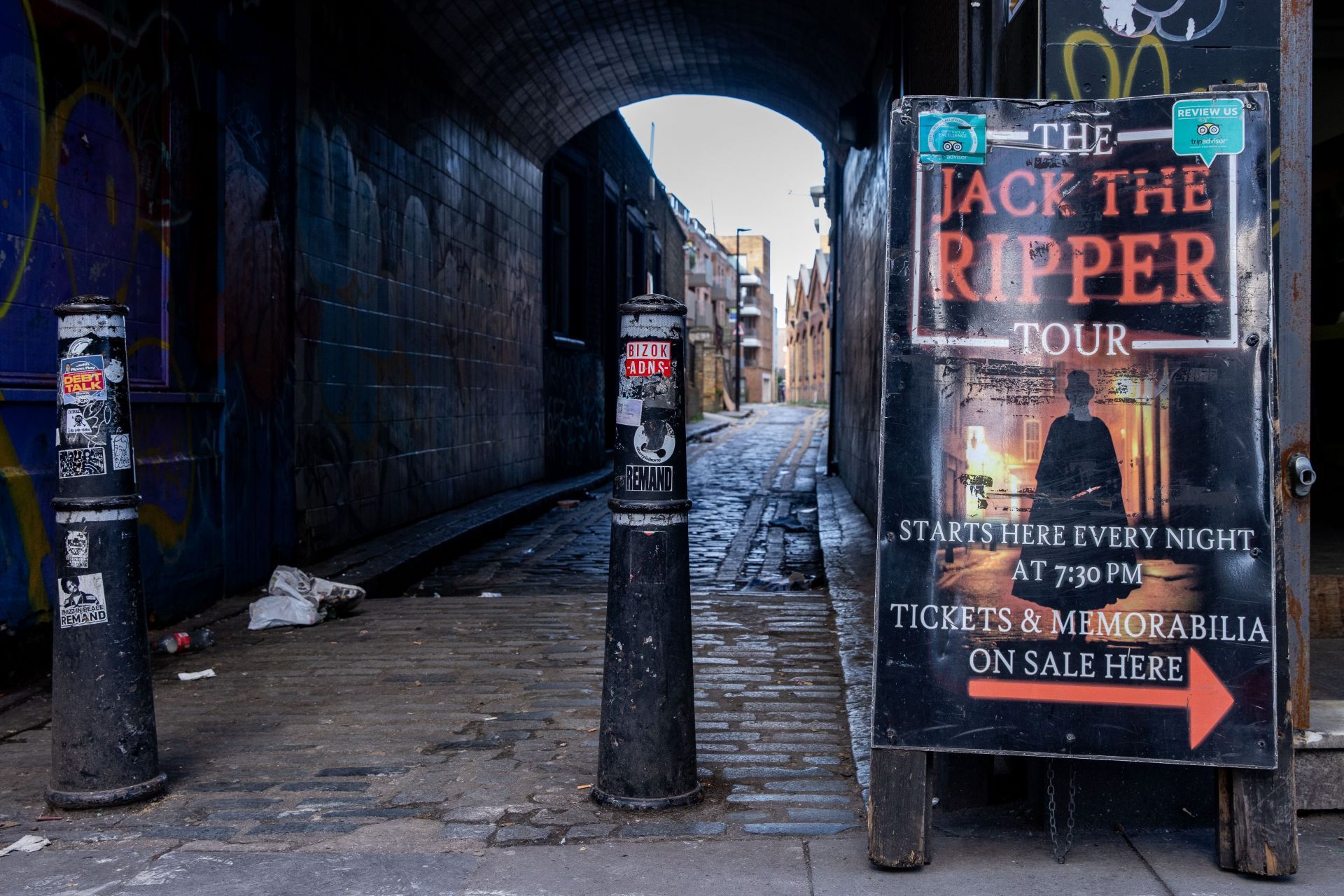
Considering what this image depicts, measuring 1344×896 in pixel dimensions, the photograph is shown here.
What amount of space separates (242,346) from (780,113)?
10825mm

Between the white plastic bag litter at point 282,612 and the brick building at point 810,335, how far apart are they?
152 ft

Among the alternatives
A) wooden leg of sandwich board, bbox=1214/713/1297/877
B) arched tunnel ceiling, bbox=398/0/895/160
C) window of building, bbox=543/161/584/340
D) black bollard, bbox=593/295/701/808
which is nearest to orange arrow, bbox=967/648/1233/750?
wooden leg of sandwich board, bbox=1214/713/1297/877

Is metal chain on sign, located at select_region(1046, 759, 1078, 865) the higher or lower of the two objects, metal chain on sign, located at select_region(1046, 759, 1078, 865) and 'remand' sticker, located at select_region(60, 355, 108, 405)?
the lower

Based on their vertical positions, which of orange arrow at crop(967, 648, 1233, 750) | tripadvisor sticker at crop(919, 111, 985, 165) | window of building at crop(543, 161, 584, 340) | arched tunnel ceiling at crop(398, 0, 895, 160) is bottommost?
orange arrow at crop(967, 648, 1233, 750)

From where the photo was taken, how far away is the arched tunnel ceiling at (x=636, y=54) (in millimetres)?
10680

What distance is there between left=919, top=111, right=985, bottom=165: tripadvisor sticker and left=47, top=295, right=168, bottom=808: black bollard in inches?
102

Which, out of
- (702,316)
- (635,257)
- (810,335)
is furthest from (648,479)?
(810,335)

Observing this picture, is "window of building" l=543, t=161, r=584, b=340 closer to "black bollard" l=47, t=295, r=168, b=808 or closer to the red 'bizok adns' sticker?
"black bollard" l=47, t=295, r=168, b=808

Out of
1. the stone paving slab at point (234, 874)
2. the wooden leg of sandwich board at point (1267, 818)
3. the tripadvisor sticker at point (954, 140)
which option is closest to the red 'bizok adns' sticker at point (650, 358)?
the tripadvisor sticker at point (954, 140)

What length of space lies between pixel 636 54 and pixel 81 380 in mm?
11115

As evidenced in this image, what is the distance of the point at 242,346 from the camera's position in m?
7.06

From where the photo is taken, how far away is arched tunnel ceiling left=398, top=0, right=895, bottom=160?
35.0ft

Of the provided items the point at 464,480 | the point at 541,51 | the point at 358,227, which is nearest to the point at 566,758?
the point at 358,227

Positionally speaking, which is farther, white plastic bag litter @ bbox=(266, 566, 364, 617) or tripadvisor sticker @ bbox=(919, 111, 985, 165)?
white plastic bag litter @ bbox=(266, 566, 364, 617)
